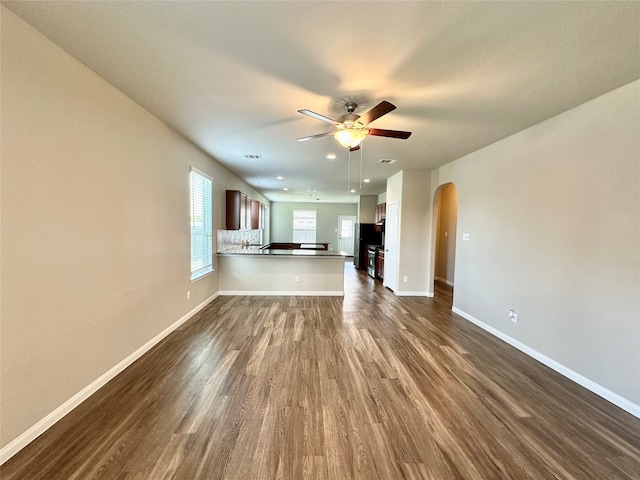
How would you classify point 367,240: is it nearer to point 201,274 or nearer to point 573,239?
point 201,274

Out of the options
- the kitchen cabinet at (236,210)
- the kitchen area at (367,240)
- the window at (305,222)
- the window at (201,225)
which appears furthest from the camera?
the window at (305,222)

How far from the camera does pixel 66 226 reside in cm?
187

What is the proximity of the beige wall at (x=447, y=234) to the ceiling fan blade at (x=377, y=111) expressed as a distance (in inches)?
189

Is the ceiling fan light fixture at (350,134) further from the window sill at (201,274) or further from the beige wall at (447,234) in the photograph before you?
the beige wall at (447,234)

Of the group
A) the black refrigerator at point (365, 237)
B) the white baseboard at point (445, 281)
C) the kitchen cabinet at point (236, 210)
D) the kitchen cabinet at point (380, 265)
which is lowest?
the white baseboard at point (445, 281)

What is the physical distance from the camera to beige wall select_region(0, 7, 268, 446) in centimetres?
154

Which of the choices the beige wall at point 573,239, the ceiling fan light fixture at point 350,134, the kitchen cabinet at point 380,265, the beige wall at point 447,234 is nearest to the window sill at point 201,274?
the ceiling fan light fixture at point 350,134

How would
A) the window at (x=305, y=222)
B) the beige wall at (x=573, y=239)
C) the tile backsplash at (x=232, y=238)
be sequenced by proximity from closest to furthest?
the beige wall at (x=573, y=239) → the tile backsplash at (x=232, y=238) → the window at (x=305, y=222)

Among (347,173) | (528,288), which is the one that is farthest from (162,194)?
(528,288)

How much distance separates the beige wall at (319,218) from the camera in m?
11.8

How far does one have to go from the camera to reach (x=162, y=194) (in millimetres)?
3113

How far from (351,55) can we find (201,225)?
3560 millimetres

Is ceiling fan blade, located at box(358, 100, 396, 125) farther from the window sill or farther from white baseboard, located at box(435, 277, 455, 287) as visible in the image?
white baseboard, located at box(435, 277, 455, 287)

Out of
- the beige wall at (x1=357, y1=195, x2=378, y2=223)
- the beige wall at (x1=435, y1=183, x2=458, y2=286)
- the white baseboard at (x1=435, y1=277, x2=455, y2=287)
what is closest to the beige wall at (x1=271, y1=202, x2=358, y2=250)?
the beige wall at (x1=357, y1=195, x2=378, y2=223)
